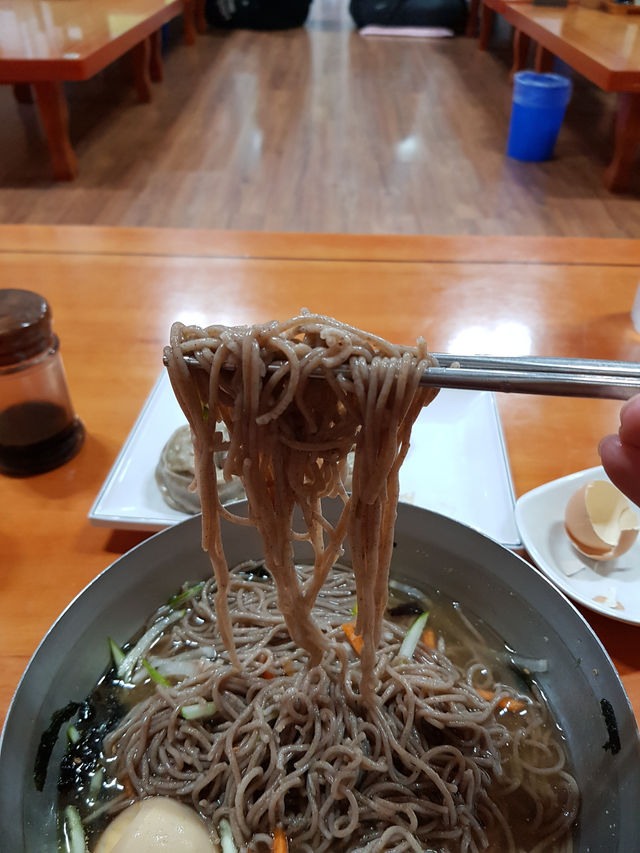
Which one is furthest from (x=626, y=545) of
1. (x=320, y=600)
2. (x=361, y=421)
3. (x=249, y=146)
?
(x=249, y=146)

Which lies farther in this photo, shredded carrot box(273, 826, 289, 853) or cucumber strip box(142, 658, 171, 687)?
cucumber strip box(142, 658, 171, 687)

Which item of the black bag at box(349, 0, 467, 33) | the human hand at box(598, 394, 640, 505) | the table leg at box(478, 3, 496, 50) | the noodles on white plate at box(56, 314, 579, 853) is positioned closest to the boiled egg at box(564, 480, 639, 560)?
the noodles on white plate at box(56, 314, 579, 853)

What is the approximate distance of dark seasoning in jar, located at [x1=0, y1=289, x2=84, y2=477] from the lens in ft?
4.04

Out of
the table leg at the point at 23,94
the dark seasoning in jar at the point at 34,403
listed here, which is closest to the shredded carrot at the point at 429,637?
the dark seasoning in jar at the point at 34,403

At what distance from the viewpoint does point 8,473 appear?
136 cm

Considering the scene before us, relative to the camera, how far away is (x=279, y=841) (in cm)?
86

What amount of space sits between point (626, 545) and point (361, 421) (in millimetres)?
689

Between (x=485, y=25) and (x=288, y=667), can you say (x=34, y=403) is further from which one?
(x=485, y=25)

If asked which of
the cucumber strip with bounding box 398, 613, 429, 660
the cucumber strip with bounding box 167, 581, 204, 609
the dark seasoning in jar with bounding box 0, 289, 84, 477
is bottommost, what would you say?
the cucumber strip with bounding box 398, 613, 429, 660

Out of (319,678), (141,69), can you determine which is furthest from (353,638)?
(141,69)

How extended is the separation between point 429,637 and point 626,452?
0.50 m

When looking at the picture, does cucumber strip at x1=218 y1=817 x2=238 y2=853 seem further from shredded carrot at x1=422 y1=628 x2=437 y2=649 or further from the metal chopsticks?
the metal chopsticks

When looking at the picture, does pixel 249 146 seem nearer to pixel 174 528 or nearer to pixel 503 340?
pixel 503 340

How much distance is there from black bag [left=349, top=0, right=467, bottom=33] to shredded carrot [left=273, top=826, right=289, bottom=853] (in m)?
8.85
